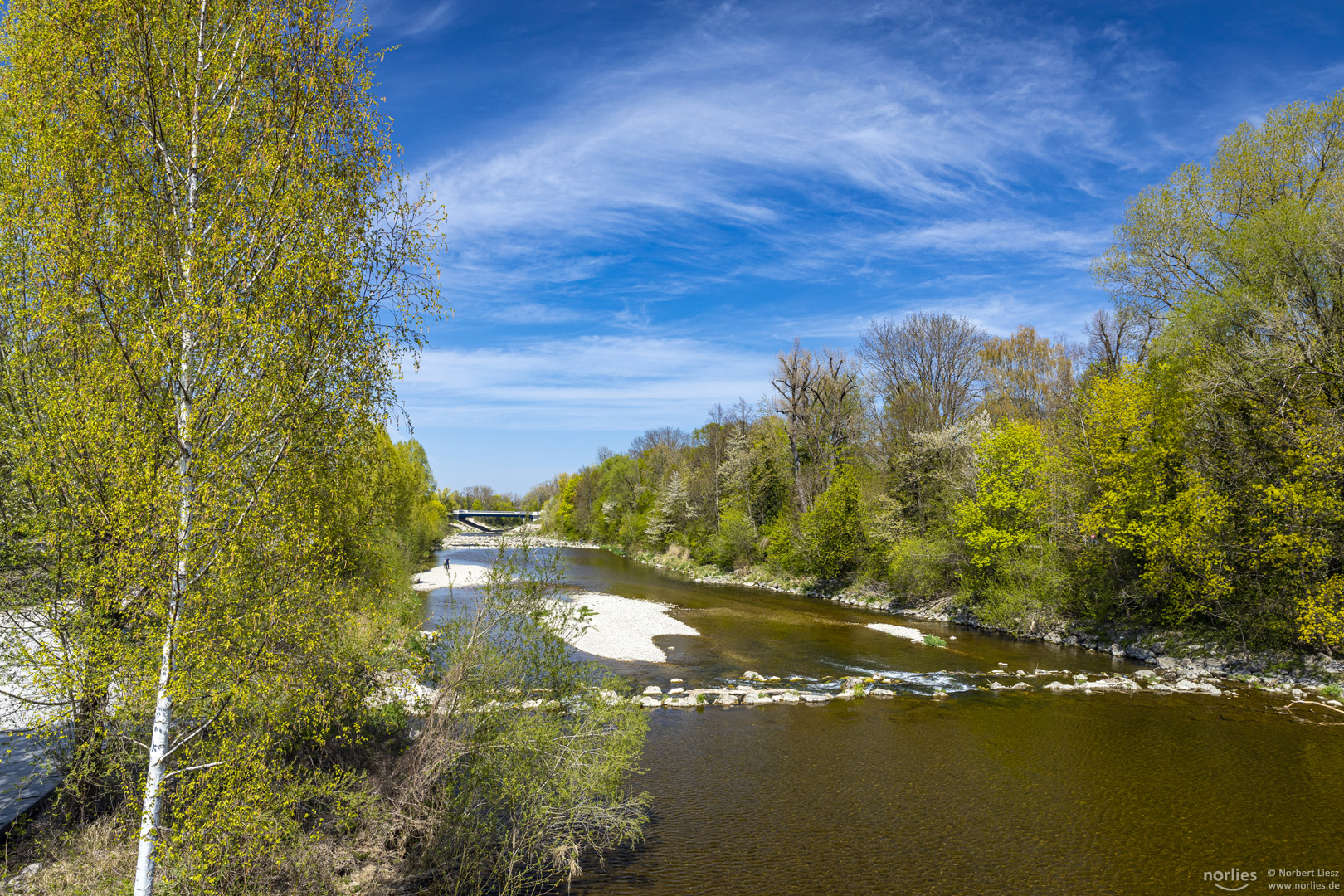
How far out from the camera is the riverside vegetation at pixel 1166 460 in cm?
1902

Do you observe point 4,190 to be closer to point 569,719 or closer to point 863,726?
point 569,719

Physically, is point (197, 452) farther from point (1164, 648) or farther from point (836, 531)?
point (836, 531)

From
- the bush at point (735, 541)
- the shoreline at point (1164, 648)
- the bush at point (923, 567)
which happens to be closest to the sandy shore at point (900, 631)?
the shoreline at point (1164, 648)

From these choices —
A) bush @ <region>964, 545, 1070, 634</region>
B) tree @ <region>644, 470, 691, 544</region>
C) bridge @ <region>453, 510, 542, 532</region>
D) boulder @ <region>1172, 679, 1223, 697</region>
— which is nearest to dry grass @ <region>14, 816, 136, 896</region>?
boulder @ <region>1172, 679, 1223, 697</region>

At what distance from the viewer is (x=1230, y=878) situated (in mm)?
9742

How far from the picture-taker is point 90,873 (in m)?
7.11

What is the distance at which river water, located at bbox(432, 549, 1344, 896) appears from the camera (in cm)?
980

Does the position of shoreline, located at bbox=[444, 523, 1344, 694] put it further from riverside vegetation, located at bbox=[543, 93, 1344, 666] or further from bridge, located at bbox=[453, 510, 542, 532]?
bridge, located at bbox=[453, 510, 542, 532]

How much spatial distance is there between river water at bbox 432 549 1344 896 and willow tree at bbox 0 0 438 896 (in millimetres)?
4553

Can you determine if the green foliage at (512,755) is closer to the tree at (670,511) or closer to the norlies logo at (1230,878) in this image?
the norlies logo at (1230,878)

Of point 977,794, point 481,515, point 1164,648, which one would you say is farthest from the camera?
point 481,515

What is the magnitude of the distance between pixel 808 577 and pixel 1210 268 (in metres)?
26.8

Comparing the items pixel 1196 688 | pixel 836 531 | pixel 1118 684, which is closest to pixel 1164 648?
pixel 1196 688

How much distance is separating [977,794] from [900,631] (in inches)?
622
